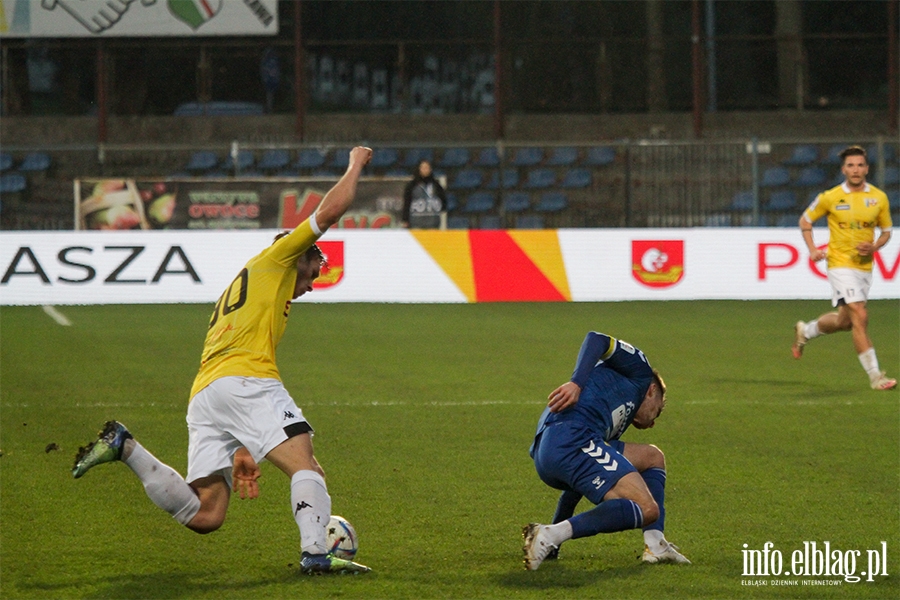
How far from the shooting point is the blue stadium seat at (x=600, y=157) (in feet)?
88.5

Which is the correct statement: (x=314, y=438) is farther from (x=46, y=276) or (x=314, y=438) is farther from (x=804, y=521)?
(x=46, y=276)

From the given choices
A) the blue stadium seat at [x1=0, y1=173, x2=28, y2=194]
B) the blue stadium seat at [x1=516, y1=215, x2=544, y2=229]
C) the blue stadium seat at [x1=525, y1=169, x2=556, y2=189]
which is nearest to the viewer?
the blue stadium seat at [x1=516, y1=215, x2=544, y2=229]

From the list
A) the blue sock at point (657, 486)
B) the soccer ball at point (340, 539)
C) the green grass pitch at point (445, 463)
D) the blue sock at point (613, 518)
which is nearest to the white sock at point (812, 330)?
the green grass pitch at point (445, 463)

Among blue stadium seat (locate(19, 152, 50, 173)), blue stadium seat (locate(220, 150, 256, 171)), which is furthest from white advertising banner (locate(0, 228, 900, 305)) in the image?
blue stadium seat (locate(19, 152, 50, 173))

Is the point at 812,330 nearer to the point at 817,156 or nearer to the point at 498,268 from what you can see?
the point at 498,268

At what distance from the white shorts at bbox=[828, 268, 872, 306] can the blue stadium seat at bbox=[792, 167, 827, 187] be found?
15.2 meters

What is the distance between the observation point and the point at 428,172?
887 inches

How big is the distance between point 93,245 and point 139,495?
12926 millimetres

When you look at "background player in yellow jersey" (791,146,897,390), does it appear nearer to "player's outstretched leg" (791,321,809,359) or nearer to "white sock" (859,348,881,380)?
"white sock" (859,348,881,380)

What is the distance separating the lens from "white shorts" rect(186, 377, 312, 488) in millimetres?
5715

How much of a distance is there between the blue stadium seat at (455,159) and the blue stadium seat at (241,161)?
3871mm

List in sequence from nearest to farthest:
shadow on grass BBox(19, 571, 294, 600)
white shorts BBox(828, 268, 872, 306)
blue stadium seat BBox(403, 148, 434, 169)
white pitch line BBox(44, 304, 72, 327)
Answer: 1. shadow on grass BBox(19, 571, 294, 600)
2. white shorts BBox(828, 268, 872, 306)
3. white pitch line BBox(44, 304, 72, 327)
4. blue stadium seat BBox(403, 148, 434, 169)

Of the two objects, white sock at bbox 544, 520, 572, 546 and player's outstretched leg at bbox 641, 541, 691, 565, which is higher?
white sock at bbox 544, 520, 572, 546

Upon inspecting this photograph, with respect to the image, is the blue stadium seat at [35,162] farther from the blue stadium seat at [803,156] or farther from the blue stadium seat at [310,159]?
the blue stadium seat at [803,156]
